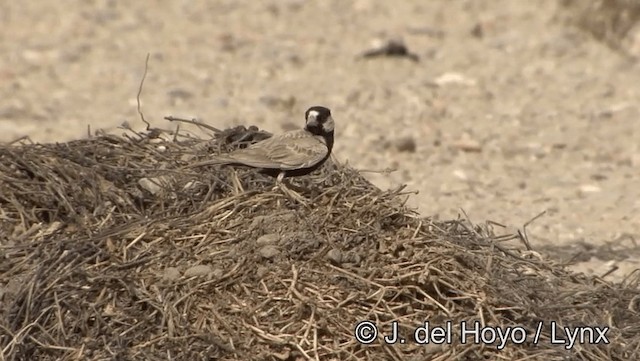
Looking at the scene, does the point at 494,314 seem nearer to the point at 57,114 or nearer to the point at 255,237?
the point at 255,237

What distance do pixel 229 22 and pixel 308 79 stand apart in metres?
2.52

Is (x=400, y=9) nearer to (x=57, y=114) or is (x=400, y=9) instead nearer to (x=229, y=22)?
(x=229, y=22)

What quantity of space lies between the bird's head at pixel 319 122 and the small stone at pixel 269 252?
1154mm

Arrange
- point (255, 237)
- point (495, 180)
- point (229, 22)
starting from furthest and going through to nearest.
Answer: point (229, 22), point (495, 180), point (255, 237)

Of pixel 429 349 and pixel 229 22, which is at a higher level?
pixel 429 349

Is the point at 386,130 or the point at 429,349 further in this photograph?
the point at 386,130

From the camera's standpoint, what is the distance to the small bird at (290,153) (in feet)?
20.5

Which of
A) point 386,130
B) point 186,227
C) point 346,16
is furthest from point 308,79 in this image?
point 186,227

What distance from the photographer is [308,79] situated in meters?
12.6

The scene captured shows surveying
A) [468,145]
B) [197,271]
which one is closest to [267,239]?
[197,271]

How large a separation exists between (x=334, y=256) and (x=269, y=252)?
0.87ft

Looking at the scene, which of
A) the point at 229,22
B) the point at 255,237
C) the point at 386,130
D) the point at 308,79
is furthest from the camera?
the point at 229,22

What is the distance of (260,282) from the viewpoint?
5.53 meters

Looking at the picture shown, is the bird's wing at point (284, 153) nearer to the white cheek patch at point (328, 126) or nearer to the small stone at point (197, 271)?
the white cheek patch at point (328, 126)
